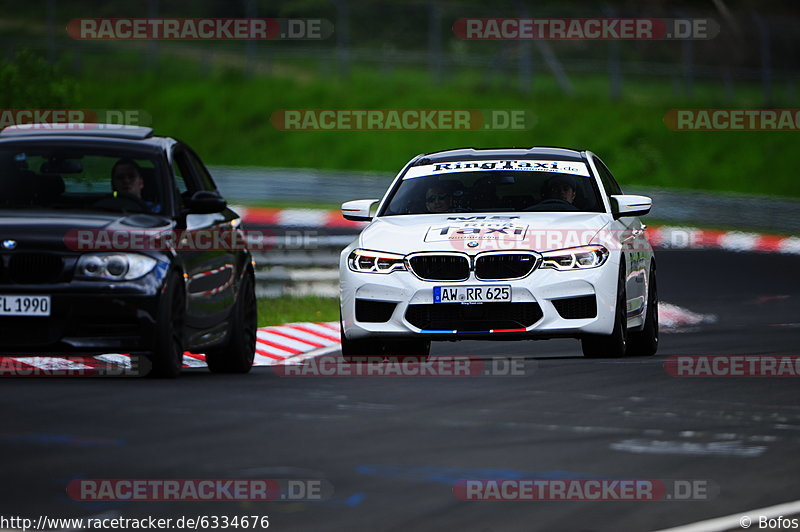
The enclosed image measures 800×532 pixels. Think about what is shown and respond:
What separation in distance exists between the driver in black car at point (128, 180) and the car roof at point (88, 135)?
27 centimetres

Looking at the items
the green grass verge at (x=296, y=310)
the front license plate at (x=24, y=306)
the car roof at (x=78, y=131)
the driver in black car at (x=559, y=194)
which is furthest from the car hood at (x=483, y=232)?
the green grass verge at (x=296, y=310)

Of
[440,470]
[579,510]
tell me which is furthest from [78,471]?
[579,510]

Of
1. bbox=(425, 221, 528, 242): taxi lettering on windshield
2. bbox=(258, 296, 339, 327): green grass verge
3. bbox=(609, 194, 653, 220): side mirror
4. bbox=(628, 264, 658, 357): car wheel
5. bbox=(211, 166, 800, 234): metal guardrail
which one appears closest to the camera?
bbox=(425, 221, 528, 242): taxi lettering on windshield

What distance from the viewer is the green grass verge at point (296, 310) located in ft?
64.3

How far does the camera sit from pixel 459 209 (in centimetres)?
1353

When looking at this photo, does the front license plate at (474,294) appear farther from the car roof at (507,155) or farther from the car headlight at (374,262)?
the car roof at (507,155)

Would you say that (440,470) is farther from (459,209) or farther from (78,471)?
(459,209)

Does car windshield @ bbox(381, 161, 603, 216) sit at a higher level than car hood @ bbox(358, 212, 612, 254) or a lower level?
higher

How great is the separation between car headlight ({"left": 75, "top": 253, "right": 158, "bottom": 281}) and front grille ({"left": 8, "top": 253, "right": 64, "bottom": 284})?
140 millimetres

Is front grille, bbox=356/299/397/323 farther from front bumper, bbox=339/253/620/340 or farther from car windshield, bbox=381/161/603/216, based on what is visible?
car windshield, bbox=381/161/603/216

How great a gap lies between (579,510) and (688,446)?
1.89 m

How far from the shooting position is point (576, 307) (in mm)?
12469

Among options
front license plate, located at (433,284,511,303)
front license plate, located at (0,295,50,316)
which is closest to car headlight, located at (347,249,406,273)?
front license plate, located at (433,284,511,303)

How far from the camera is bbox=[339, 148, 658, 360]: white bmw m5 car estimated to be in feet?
40.7
